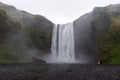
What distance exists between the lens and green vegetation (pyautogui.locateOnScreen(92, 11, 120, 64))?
104 metres

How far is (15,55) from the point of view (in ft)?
339

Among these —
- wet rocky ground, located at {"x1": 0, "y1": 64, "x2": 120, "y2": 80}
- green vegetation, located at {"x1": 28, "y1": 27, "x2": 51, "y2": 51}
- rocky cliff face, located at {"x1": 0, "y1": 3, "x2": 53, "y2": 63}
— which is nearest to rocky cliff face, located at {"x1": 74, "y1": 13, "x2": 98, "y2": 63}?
rocky cliff face, located at {"x1": 0, "y1": 3, "x2": 53, "y2": 63}

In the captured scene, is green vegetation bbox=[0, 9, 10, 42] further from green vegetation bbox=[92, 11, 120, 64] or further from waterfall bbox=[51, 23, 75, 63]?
green vegetation bbox=[92, 11, 120, 64]

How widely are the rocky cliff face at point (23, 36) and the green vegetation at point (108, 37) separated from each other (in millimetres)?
28217

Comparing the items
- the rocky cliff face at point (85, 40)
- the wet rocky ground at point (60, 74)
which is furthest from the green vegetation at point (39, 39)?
the wet rocky ground at point (60, 74)

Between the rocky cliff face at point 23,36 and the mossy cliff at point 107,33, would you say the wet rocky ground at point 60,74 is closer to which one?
the rocky cliff face at point 23,36

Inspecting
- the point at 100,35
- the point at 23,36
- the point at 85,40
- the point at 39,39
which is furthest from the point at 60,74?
the point at 85,40

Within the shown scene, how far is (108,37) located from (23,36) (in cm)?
4304

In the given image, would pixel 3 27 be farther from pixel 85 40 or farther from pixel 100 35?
pixel 100 35

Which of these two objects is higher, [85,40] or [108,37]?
[108,37]

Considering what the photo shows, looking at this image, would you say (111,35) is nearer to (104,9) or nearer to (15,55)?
(104,9)

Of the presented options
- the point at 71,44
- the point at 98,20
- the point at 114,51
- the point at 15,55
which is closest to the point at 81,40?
the point at 71,44

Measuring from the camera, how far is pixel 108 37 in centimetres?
11488

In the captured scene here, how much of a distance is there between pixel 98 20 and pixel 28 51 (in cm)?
3980
